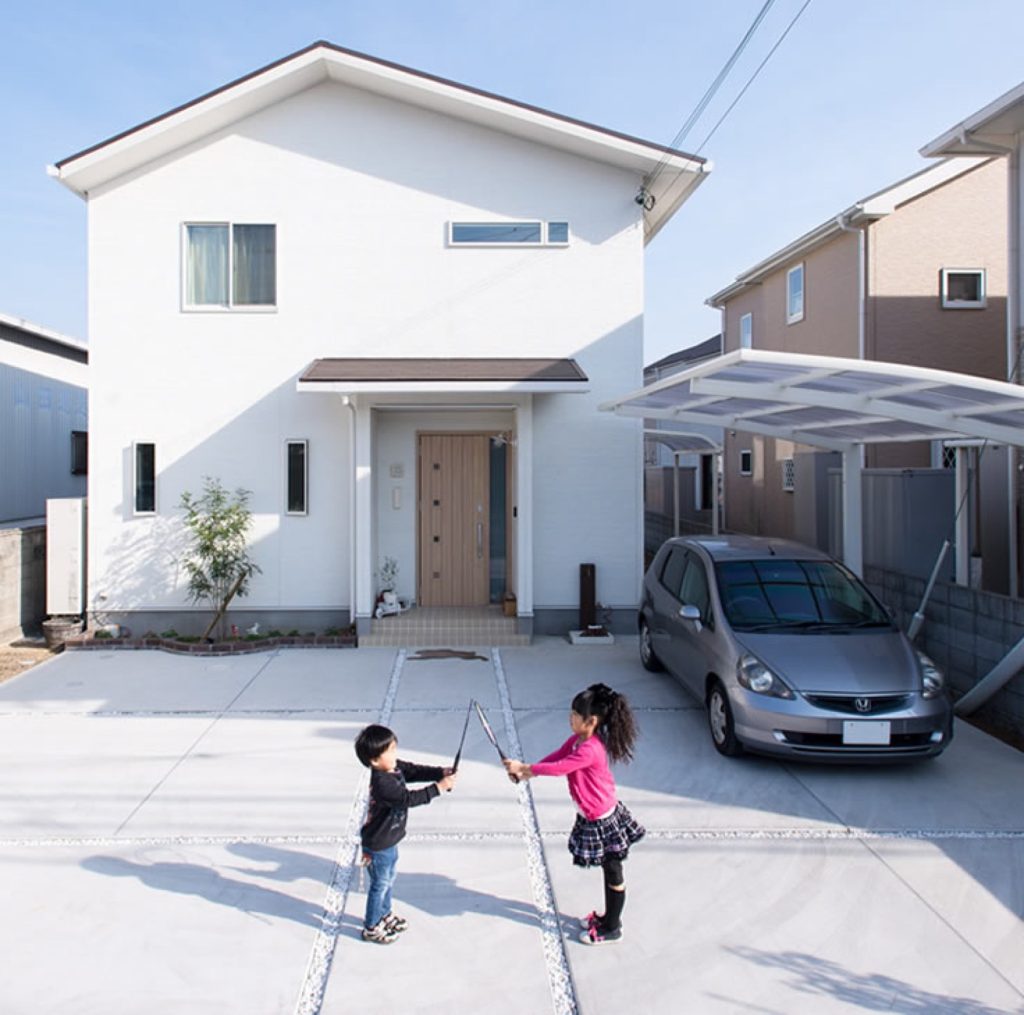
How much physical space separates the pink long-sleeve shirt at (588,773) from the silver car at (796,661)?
2.47 meters

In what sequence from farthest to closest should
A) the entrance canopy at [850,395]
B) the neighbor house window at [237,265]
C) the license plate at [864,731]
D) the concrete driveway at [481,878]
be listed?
the neighbor house window at [237,265]
the license plate at [864,731]
the entrance canopy at [850,395]
the concrete driveway at [481,878]

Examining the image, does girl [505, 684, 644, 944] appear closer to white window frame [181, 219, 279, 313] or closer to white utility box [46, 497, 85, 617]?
white window frame [181, 219, 279, 313]

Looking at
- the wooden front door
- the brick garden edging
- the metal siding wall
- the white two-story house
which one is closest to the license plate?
the white two-story house

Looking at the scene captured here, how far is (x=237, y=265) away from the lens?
35.9 ft

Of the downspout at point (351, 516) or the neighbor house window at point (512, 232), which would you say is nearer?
the downspout at point (351, 516)

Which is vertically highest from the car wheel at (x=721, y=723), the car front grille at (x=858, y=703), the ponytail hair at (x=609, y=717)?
the ponytail hair at (x=609, y=717)

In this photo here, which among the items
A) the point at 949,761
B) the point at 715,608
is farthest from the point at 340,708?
the point at 949,761

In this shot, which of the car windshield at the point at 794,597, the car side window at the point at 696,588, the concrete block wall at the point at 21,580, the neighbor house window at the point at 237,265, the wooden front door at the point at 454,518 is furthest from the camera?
the wooden front door at the point at 454,518

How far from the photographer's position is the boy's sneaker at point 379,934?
3.95 metres

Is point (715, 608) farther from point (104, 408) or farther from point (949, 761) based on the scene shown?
point (104, 408)

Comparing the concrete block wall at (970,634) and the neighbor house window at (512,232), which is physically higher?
the neighbor house window at (512,232)

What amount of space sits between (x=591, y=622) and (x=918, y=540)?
384 cm

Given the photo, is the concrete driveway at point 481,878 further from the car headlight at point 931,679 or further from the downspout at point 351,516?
the downspout at point 351,516

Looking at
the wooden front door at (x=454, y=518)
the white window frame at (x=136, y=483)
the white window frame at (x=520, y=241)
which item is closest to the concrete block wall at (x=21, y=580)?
the white window frame at (x=136, y=483)
